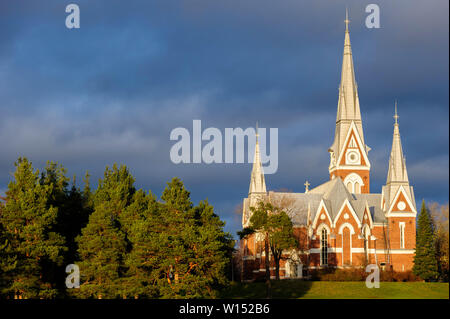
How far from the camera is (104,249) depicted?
54031 millimetres

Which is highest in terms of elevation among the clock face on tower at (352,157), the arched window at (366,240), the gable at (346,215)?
the clock face on tower at (352,157)

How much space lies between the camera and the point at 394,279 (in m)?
82.8

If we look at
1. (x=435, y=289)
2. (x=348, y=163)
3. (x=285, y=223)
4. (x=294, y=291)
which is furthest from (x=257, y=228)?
(x=348, y=163)

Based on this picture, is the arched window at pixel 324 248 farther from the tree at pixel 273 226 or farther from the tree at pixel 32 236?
the tree at pixel 32 236

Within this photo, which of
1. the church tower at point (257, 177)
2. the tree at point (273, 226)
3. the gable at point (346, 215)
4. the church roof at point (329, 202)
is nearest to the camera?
the tree at point (273, 226)

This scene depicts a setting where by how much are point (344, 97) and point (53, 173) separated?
56540 mm

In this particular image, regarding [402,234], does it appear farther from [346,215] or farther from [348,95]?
[348,95]

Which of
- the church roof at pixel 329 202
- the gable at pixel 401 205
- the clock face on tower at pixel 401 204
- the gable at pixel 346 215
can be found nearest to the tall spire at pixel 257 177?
the church roof at pixel 329 202

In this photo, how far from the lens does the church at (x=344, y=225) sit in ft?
281

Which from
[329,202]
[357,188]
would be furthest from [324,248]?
[357,188]

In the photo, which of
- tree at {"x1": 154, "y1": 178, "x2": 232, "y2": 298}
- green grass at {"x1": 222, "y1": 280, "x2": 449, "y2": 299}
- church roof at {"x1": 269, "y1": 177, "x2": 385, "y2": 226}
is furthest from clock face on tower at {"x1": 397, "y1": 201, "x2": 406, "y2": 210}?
tree at {"x1": 154, "y1": 178, "x2": 232, "y2": 298}

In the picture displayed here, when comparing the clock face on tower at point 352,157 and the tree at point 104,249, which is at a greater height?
the clock face on tower at point 352,157

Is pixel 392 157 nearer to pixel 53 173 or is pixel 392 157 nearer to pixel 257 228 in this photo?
pixel 257 228

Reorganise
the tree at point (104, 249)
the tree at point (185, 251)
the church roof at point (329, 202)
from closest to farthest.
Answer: the tree at point (185, 251)
the tree at point (104, 249)
the church roof at point (329, 202)
